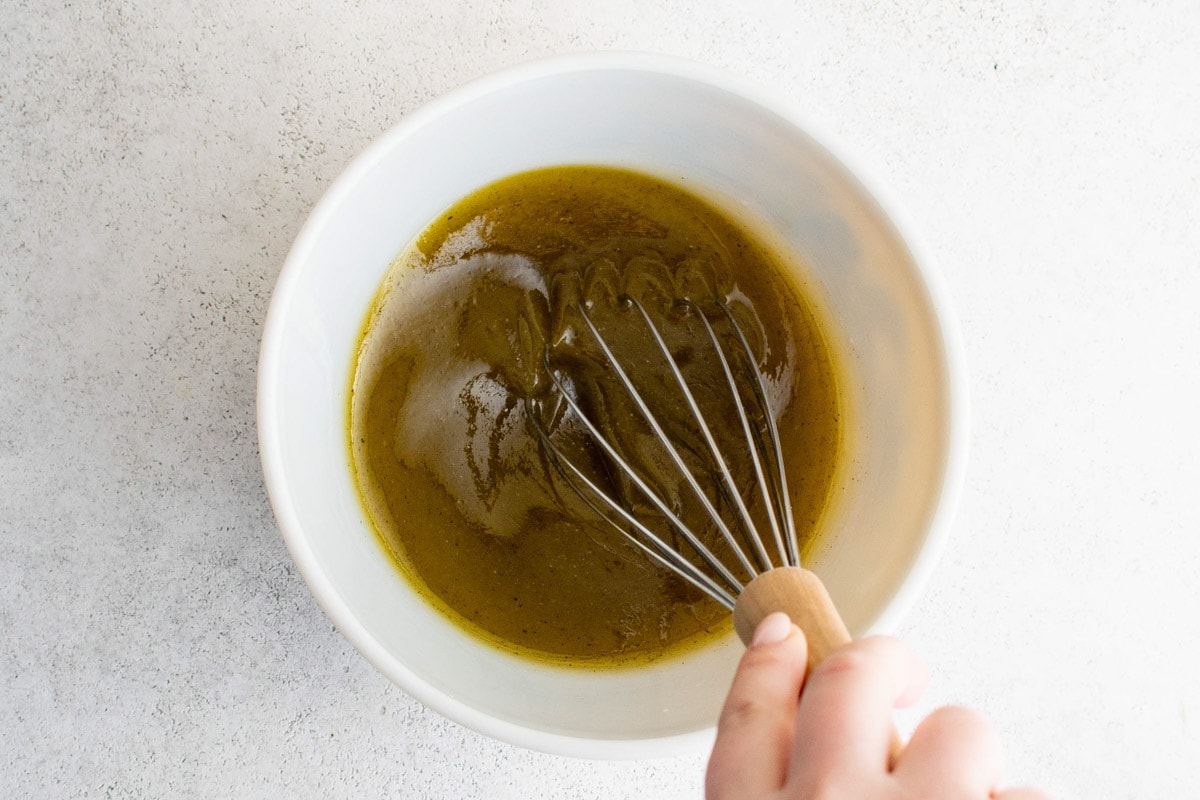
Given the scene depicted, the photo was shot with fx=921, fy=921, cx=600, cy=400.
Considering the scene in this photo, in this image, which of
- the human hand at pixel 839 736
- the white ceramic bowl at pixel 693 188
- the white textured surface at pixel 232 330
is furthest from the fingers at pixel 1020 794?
the white textured surface at pixel 232 330

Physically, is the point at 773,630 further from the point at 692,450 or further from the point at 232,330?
the point at 232,330

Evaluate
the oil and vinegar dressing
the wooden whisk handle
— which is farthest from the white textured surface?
the wooden whisk handle

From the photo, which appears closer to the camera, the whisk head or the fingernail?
the fingernail

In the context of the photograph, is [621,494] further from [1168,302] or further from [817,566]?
[1168,302]

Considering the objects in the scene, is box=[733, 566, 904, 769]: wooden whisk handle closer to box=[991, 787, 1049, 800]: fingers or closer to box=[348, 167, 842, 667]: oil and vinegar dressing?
box=[991, 787, 1049, 800]: fingers

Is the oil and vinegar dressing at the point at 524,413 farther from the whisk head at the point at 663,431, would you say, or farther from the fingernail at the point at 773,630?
the fingernail at the point at 773,630
